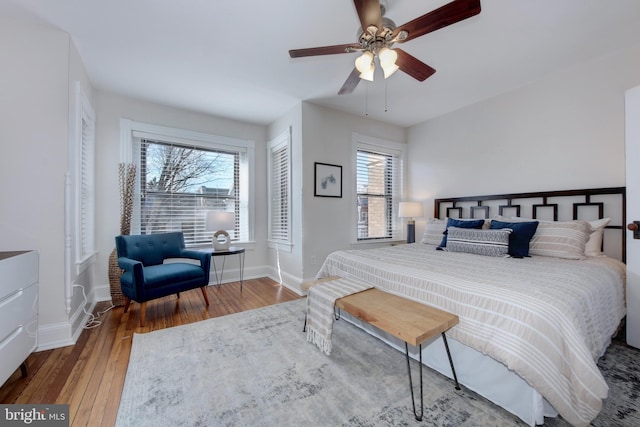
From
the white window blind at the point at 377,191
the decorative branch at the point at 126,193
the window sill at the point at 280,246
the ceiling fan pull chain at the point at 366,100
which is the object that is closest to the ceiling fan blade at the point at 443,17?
the ceiling fan pull chain at the point at 366,100

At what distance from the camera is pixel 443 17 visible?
1512 millimetres

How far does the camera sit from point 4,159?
199 cm

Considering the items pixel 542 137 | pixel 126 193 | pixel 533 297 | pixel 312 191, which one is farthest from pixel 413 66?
pixel 126 193

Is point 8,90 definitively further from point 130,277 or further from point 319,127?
point 319,127

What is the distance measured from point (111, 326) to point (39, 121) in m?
1.93

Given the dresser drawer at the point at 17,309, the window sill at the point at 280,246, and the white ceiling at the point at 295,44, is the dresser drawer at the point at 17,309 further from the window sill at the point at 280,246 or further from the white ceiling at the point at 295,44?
the window sill at the point at 280,246

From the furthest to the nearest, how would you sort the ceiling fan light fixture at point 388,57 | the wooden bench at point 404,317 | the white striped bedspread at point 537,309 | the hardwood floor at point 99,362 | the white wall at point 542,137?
1. the white wall at point 542,137
2. the ceiling fan light fixture at point 388,57
3. the hardwood floor at point 99,362
4. the wooden bench at point 404,317
5. the white striped bedspread at point 537,309

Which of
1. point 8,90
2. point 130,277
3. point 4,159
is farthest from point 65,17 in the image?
point 130,277

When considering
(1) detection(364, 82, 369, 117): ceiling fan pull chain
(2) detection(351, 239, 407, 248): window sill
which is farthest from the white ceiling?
(2) detection(351, 239, 407, 248): window sill

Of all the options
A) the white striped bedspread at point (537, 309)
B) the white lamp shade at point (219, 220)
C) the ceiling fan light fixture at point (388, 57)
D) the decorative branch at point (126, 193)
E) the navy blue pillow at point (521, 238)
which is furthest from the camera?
the white lamp shade at point (219, 220)

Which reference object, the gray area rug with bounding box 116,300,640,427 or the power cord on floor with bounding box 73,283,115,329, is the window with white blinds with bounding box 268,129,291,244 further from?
the power cord on floor with bounding box 73,283,115,329

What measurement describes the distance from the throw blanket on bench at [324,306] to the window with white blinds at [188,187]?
192cm

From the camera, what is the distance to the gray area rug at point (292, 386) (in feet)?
4.52

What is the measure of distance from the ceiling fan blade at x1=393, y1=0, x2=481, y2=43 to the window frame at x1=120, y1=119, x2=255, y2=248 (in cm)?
308
